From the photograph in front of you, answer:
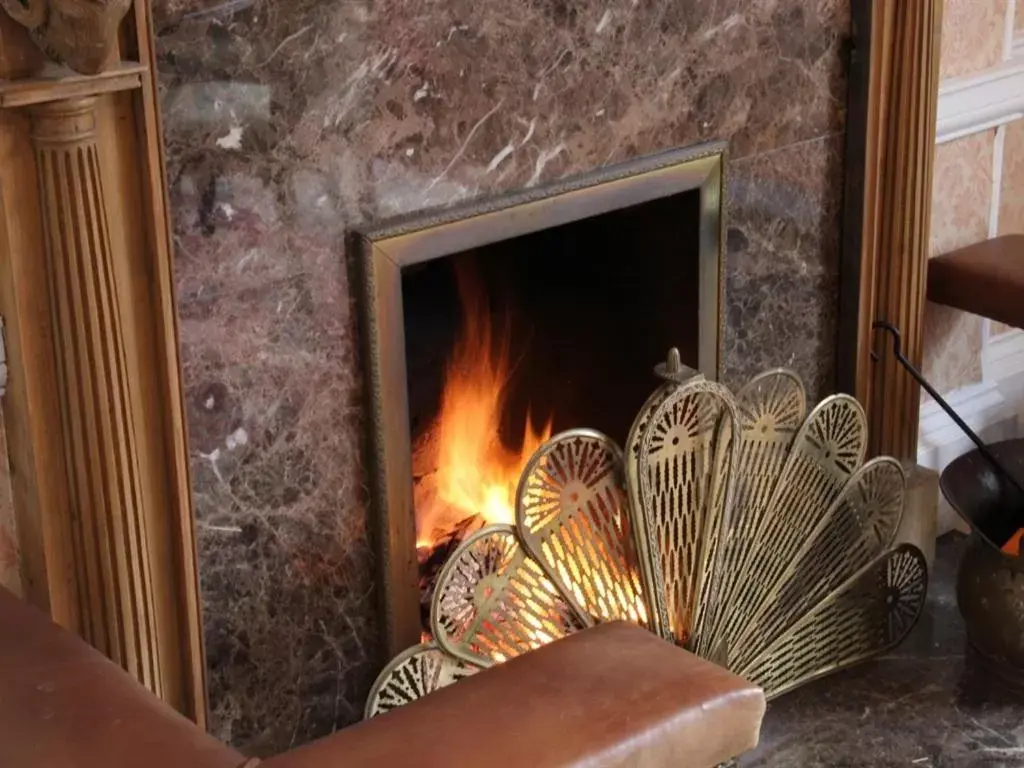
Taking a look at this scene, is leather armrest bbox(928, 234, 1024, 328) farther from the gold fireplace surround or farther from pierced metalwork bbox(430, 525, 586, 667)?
the gold fireplace surround

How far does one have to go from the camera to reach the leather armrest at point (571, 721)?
1.42 m

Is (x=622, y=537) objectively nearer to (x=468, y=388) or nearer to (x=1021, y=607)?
(x=468, y=388)

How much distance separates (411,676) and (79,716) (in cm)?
76

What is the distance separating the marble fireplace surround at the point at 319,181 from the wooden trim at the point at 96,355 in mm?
112

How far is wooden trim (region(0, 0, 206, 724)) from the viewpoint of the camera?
168 centimetres

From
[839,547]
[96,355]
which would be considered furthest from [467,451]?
[96,355]

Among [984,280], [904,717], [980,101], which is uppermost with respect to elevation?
[980,101]

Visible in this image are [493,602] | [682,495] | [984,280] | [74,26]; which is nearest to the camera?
[74,26]

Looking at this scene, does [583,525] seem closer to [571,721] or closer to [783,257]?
[783,257]

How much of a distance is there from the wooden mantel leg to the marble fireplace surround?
0.17 m

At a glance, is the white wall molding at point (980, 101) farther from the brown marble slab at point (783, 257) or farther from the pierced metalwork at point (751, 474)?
the pierced metalwork at point (751, 474)

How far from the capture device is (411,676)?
2186 mm

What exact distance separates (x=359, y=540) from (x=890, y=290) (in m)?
1.07

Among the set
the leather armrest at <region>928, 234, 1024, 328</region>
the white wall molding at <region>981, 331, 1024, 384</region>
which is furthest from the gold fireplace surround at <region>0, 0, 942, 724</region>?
the white wall molding at <region>981, 331, 1024, 384</region>
